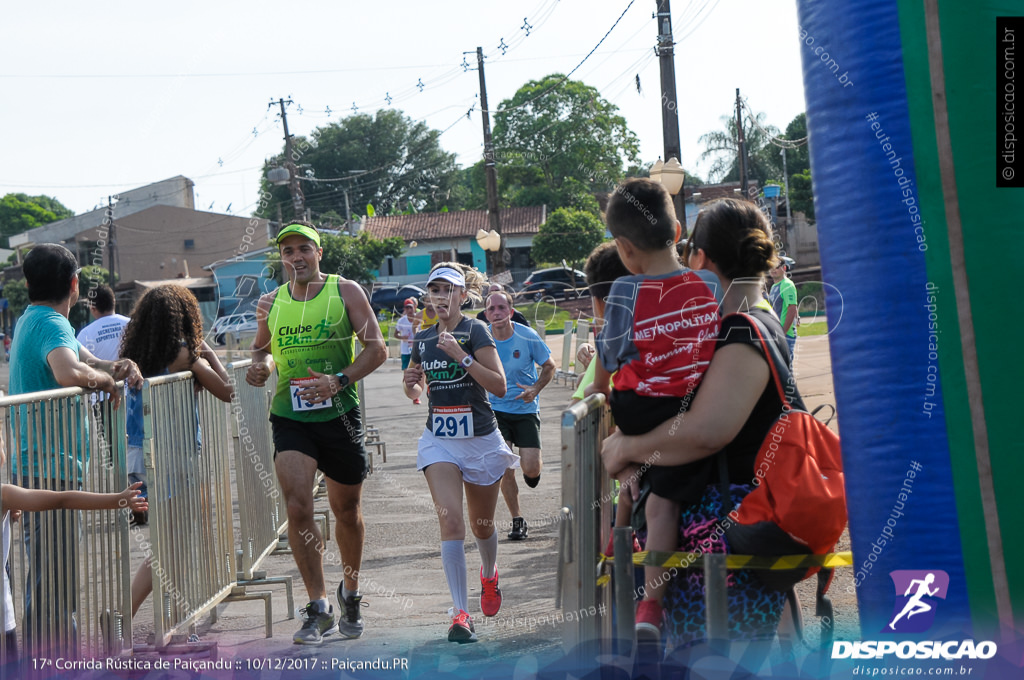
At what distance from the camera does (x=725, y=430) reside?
280 centimetres

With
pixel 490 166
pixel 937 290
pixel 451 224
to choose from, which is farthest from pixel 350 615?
pixel 451 224

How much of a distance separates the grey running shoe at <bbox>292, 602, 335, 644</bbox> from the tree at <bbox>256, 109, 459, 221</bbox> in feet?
249

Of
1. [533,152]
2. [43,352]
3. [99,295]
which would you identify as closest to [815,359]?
[99,295]

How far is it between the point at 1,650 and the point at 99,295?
14.3 ft

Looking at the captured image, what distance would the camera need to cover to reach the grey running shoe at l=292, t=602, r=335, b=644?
518cm

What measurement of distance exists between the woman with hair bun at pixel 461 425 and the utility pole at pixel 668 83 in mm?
10503

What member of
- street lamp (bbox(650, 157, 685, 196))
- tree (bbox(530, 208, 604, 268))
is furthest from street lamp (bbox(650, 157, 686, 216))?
tree (bbox(530, 208, 604, 268))

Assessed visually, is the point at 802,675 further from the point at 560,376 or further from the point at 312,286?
the point at 560,376

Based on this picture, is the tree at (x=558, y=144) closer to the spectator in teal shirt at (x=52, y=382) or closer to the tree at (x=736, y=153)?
the tree at (x=736, y=153)

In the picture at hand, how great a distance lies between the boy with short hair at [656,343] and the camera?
9.78ft

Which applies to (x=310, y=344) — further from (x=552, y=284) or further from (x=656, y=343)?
(x=552, y=284)

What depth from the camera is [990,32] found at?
255 centimetres

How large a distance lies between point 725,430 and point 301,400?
309 cm

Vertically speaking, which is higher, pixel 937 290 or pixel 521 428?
pixel 937 290
